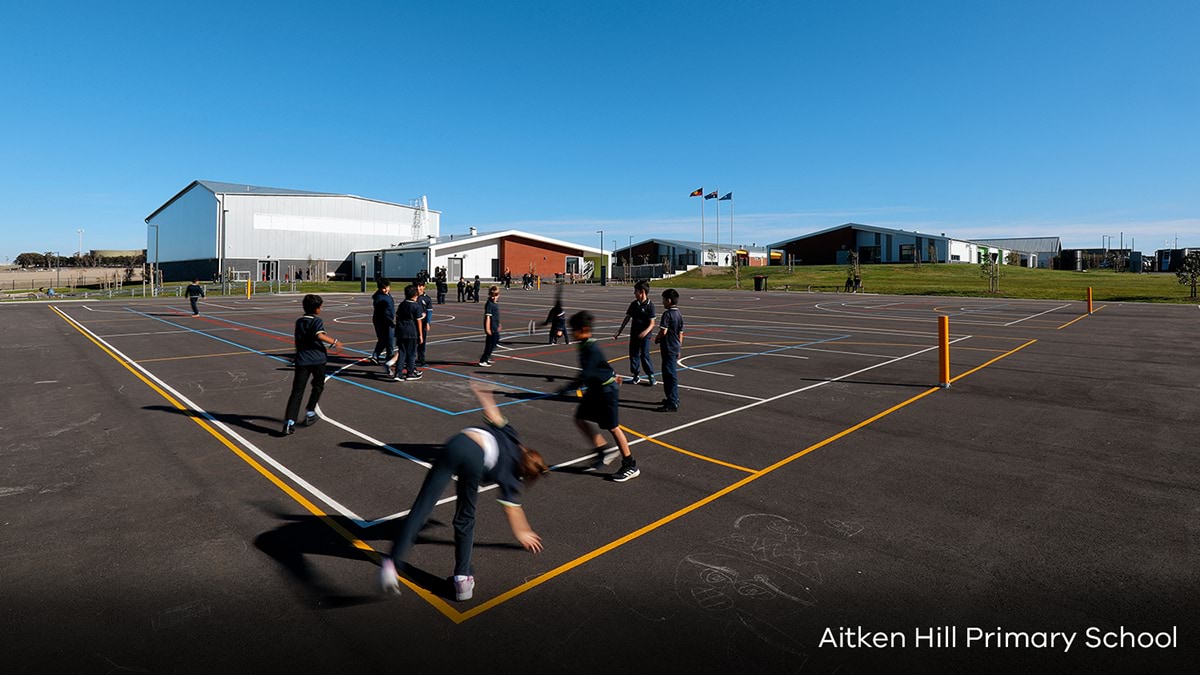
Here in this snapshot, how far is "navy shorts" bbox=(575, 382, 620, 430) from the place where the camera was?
24.0 feet

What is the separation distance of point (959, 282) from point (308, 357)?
68758mm

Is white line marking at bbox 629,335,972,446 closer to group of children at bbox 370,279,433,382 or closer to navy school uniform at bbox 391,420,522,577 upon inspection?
navy school uniform at bbox 391,420,522,577

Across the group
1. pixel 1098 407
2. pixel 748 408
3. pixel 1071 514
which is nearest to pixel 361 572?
pixel 1071 514

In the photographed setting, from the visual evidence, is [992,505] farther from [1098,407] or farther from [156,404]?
[156,404]

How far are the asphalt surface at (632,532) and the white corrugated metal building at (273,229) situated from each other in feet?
224

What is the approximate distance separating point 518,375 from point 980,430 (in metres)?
9.03

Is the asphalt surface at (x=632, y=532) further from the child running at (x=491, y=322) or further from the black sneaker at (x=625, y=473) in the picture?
the child running at (x=491, y=322)

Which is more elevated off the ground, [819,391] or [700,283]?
[700,283]

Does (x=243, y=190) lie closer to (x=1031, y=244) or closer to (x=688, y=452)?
(x=688, y=452)

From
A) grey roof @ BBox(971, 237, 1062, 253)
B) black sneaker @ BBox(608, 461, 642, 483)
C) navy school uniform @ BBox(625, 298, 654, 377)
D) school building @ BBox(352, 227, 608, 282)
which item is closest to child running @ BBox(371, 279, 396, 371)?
navy school uniform @ BBox(625, 298, 654, 377)

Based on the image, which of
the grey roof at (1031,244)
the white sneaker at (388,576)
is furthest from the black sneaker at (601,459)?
the grey roof at (1031,244)

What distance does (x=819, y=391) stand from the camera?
12352mm

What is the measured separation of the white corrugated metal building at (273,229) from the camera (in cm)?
7412

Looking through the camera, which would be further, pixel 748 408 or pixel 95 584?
pixel 748 408
